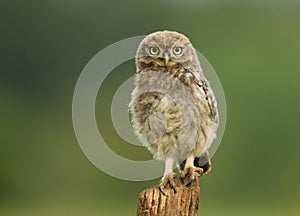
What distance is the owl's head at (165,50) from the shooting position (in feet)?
19.1

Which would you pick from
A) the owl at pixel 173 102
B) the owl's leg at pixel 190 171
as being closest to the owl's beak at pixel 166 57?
the owl at pixel 173 102

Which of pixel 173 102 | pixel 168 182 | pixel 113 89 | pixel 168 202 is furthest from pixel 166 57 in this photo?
pixel 113 89

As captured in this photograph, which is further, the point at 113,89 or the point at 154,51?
the point at 113,89

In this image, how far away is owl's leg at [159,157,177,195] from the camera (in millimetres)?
5319

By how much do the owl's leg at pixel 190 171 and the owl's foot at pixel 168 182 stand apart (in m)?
0.05

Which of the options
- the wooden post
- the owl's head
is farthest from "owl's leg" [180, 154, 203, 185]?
the owl's head

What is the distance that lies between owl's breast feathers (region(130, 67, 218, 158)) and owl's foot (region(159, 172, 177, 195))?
0.31 m

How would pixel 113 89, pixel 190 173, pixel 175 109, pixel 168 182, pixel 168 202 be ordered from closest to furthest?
pixel 168 202 < pixel 168 182 < pixel 190 173 < pixel 175 109 < pixel 113 89

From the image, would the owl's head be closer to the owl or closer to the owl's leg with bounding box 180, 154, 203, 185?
the owl

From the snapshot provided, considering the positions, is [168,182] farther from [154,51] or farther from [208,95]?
[154,51]

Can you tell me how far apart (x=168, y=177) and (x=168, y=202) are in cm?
38

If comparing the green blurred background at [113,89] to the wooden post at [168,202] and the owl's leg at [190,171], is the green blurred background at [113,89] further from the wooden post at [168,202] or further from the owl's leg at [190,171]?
the wooden post at [168,202]

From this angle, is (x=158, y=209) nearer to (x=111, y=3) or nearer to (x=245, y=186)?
(x=245, y=186)

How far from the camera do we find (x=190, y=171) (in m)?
5.66
